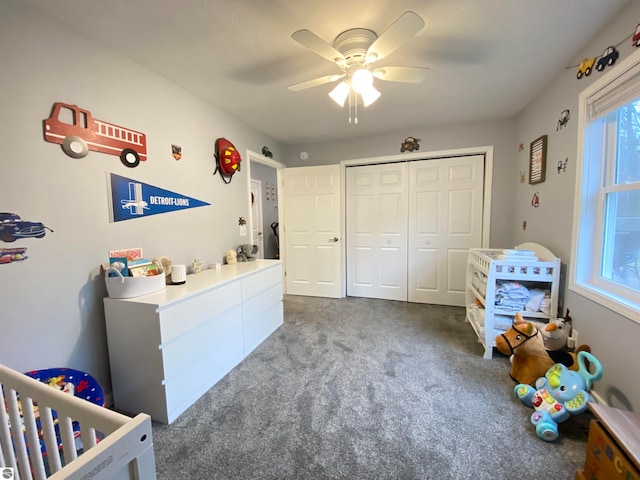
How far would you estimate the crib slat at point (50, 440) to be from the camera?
77cm

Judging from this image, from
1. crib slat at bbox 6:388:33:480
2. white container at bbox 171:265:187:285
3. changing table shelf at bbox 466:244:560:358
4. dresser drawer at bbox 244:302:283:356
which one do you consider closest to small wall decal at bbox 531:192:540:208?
changing table shelf at bbox 466:244:560:358

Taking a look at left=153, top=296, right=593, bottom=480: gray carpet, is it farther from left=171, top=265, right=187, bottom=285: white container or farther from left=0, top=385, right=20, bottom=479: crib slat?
left=171, top=265, right=187, bottom=285: white container

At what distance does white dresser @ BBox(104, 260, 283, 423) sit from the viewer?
5.08ft

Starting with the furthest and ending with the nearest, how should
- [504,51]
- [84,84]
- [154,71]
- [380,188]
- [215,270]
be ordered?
[380,188]
[215,270]
[154,71]
[504,51]
[84,84]

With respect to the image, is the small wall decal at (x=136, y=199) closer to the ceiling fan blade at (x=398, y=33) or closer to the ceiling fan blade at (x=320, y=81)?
the ceiling fan blade at (x=320, y=81)

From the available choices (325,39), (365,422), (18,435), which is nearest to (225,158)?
(325,39)

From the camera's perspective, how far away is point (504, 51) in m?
1.83

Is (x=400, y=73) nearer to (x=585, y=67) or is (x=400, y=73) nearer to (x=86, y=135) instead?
(x=585, y=67)

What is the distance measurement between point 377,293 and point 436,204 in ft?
4.68

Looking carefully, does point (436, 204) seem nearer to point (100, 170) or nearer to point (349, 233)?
point (349, 233)

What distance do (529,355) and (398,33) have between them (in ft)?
6.98

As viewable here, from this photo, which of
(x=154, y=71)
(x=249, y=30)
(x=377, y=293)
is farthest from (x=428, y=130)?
(x=154, y=71)

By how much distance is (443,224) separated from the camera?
11.1 ft

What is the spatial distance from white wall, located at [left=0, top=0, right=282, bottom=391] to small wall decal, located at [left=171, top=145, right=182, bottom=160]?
4cm
